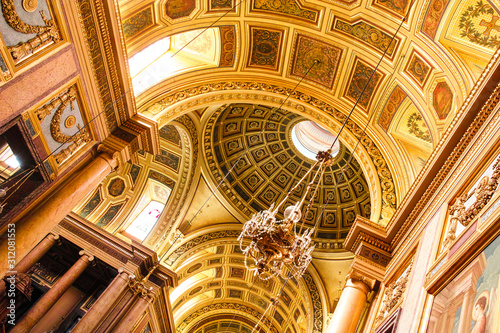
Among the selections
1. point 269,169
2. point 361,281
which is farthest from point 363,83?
point 269,169

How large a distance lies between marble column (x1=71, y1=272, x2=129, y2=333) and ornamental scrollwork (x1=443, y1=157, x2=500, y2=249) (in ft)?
28.3

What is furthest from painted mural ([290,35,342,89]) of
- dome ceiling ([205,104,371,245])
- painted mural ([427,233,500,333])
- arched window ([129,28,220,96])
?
painted mural ([427,233,500,333])

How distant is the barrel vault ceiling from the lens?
796 cm

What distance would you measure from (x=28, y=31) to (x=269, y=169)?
12371 mm

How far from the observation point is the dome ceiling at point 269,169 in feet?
51.8

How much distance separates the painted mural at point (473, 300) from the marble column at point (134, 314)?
876 centimetres

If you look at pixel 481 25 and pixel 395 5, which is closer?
pixel 481 25

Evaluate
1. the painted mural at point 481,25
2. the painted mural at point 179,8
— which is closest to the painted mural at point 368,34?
the painted mural at point 481,25

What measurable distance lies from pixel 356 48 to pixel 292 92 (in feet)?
6.82

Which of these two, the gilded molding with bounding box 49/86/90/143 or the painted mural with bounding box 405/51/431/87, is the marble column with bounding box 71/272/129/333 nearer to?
the gilded molding with bounding box 49/86/90/143

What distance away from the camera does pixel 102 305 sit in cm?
1046

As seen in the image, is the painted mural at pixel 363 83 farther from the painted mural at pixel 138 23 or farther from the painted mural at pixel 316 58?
the painted mural at pixel 138 23

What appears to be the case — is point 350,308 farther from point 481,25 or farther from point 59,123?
point 59,123

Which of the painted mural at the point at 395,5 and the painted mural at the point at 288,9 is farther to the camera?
the painted mural at the point at 288,9
